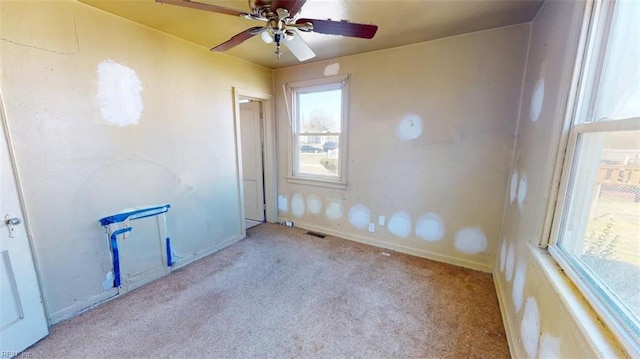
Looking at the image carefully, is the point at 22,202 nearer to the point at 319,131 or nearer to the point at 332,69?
the point at 319,131

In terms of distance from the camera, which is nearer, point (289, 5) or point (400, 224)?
point (289, 5)

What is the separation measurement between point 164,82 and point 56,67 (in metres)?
0.77

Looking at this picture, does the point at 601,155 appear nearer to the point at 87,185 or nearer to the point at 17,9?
the point at 87,185

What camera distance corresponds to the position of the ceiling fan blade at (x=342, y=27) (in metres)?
1.48

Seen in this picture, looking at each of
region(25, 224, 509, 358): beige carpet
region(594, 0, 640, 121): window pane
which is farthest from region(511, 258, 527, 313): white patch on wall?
region(594, 0, 640, 121): window pane

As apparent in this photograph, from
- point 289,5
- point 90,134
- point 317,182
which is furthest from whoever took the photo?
point 317,182

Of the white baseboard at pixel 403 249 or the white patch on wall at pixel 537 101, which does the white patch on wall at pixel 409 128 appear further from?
the white baseboard at pixel 403 249

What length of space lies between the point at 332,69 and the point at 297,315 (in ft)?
9.38

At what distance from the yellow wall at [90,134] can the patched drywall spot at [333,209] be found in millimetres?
1680

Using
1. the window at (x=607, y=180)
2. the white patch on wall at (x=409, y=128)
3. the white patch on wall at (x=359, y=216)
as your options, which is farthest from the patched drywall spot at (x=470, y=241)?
the window at (x=607, y=180)

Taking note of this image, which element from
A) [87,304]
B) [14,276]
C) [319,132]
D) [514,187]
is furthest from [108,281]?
[514,187]

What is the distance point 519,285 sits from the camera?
67.0 inches

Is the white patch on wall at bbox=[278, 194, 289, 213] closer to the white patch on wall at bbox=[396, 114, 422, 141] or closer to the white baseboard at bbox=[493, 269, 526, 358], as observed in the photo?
the white patch on wall at bbox=[396, 114, 422, 141]

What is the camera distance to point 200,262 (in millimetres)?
2898
